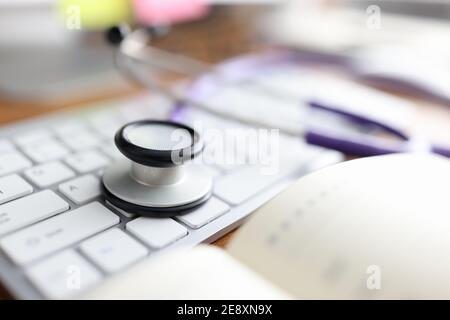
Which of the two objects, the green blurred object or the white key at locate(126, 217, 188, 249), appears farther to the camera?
the green blurred object

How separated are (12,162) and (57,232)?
0.11 meters

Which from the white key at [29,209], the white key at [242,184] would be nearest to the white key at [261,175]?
the white key at [242,184]

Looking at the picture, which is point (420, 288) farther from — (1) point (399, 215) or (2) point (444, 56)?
(2) point (444, 56)

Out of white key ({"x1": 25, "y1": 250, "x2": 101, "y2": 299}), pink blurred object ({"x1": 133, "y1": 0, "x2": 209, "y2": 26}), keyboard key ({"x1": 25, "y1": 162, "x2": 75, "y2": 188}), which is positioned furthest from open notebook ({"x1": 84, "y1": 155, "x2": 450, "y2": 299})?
pink blurred object ({"x1": 133, "y1": 0, "x2": 209, "y2": 26})

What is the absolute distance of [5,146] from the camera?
1.15 ft

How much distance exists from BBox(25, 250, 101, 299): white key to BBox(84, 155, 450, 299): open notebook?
0.02 meters

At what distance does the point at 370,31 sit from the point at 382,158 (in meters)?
0.55

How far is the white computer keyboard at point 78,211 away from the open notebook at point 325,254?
0.10 ft

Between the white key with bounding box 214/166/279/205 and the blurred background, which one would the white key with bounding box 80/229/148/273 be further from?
the blurred background

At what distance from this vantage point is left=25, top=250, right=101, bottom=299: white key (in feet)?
0.69

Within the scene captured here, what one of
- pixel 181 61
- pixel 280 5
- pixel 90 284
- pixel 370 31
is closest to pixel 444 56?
pixel 370 31

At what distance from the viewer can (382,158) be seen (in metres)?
0.29

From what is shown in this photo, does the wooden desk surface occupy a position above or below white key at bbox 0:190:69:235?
above

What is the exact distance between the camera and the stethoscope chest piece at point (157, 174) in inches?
10.6
